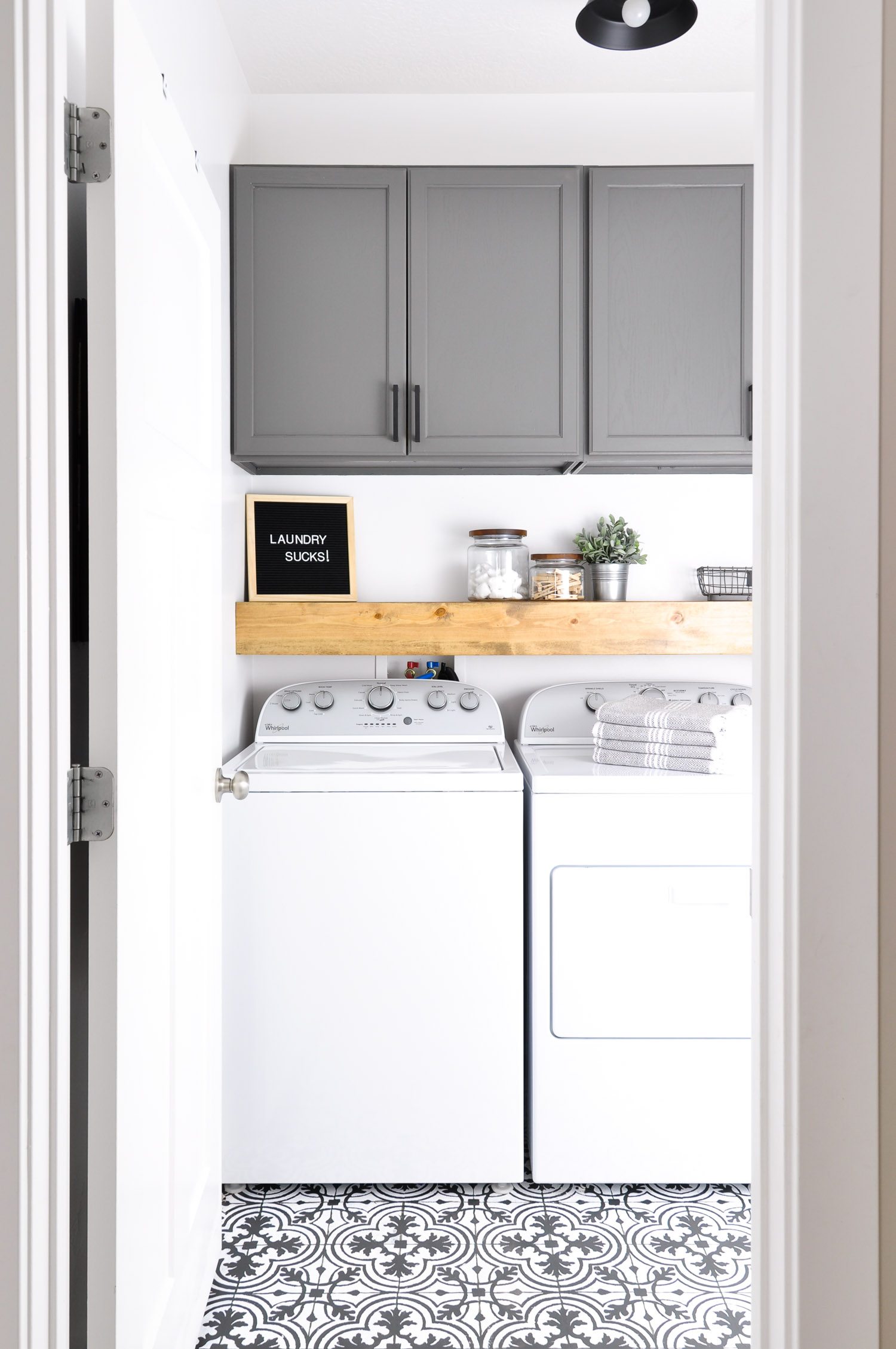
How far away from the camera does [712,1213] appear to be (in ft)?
6.38

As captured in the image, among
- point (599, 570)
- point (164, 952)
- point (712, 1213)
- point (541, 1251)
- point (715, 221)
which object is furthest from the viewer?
point (599, 570)

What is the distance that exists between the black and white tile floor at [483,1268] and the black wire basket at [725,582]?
1.46 metres

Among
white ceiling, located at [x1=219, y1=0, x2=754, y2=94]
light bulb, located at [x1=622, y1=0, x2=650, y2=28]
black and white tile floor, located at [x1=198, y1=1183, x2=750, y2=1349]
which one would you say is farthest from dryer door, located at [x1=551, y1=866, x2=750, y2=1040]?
white ceiling, located at [x1=219, y1=0, x2=754, y2=94]

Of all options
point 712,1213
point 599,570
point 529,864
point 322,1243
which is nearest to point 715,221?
point 599,570

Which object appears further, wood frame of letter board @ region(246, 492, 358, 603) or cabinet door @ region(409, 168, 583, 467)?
wood frame of letter board @ region(246, 492, 358, 603)

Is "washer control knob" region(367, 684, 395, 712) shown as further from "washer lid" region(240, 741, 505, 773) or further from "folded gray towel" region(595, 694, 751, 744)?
"folded gray towel" region(595, 694, 751, 744)

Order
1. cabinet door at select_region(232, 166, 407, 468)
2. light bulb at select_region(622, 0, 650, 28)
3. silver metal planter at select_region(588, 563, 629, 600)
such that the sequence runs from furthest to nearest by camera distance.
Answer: silver metal planter at select_region(588, 563, 629, 600), cabinet door at select_region(232, 166, 407, 468), light bulb at select_region(622, 0, 650, 28)

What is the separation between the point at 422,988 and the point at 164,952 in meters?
0.78

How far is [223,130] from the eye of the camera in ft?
7.11

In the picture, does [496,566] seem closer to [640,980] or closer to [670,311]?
[670,311]

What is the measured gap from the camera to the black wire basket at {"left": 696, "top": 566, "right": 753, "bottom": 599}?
2492 millimetres

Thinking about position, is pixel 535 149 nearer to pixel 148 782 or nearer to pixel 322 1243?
pixel 148 782

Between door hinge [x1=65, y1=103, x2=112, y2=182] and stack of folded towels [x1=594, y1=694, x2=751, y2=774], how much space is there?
156 cm

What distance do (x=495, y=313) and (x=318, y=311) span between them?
439mm
